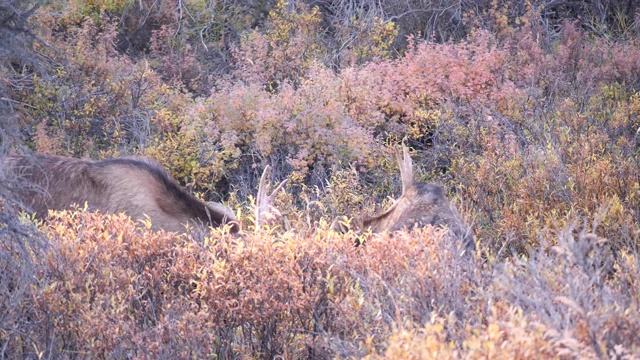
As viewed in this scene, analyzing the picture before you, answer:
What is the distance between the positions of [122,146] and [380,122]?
3.26m

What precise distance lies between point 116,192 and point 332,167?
2606 mm

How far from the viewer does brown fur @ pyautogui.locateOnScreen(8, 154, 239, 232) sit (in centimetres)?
698

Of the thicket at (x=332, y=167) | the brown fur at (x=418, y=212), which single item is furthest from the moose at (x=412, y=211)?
the thicket at (x=332, y=167)

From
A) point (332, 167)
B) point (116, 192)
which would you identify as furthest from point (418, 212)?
point (116, 192)

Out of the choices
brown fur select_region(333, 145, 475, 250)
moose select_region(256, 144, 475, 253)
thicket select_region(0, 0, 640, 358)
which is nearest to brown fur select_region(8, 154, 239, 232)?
moose select_region(256, 144, 475, 253)

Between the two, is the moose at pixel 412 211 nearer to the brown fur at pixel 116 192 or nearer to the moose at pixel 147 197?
the moose at pixel 147 197

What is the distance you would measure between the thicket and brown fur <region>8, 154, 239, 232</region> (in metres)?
0.71

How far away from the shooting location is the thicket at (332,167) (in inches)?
157

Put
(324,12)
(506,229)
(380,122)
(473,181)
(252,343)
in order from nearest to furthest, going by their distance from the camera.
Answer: (252,343)
(506,229)
(473,181)
(380,122)
(324,12)

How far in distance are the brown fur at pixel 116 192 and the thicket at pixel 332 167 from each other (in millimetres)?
711

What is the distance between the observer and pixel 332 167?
8883 millimetres

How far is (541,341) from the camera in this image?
309cm

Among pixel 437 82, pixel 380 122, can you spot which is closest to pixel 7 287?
pixel 380 122

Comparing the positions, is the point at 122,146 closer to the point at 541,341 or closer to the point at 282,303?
the point at 282,303
